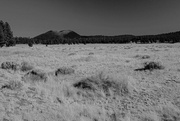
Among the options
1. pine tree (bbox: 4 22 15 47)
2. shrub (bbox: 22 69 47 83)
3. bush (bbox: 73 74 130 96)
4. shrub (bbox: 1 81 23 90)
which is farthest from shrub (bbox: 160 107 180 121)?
pine tree (bbox: 4 22 15 47)

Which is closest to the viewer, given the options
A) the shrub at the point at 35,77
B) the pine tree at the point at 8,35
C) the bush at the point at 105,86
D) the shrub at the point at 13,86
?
the bush at the point at 105,86

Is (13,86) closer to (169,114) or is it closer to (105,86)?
(105,86)

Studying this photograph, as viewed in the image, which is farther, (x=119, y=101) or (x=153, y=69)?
(x=153, y=69)

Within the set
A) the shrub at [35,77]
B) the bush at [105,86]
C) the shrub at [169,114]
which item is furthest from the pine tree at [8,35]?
the shrub at [169,114]

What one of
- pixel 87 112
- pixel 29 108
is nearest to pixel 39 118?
pixel 29 108

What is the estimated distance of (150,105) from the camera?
404 centimetres

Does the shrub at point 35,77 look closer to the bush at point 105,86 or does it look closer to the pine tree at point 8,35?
the bush at point 105,86

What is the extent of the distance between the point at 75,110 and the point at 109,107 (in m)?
1.18

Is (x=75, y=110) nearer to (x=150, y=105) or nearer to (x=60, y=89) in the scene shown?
(x=60, y=89)

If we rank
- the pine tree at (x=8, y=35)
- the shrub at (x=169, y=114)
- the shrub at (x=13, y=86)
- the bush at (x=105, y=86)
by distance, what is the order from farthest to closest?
the pine tree at (x=8, y=35) < the shrub at (x=13, y=86) < the bush at (x=105, y=86) < the shrub at (x=169, y=114)

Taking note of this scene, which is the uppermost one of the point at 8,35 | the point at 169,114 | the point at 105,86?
the point at 8,35

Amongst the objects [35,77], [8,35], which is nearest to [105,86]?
[35,77]

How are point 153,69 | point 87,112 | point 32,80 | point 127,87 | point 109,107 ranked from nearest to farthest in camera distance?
point 87,112 < point 109,107 < point 127,87 < point 32,80 < point 153,69

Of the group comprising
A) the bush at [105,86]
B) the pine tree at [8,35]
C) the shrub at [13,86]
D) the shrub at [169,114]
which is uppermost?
the pine tree at [8,35]
